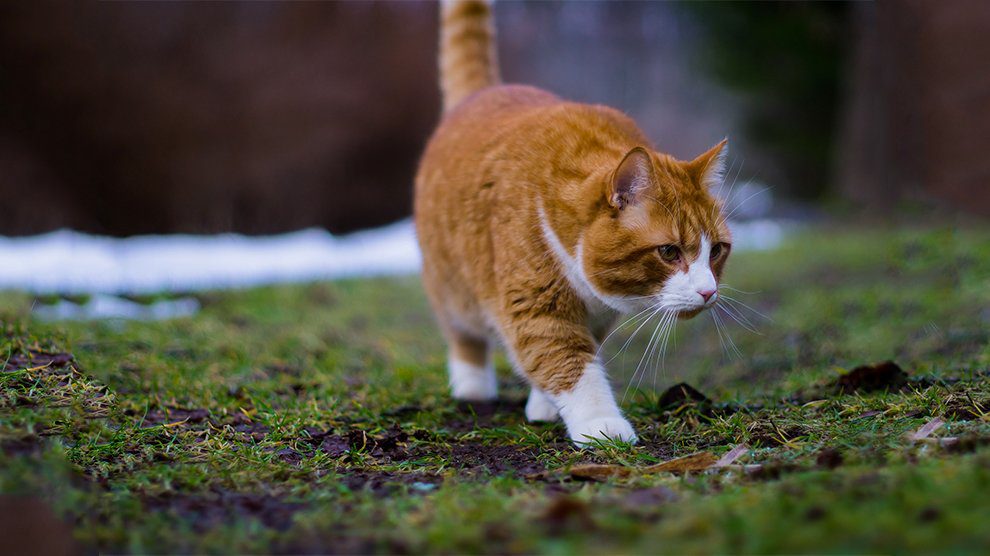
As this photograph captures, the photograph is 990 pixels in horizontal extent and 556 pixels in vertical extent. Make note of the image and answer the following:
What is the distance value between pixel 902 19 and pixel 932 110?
40.4 inches

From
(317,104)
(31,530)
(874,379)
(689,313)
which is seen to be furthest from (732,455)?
(317,104)

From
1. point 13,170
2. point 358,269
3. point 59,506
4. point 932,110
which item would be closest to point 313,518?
point 59,506

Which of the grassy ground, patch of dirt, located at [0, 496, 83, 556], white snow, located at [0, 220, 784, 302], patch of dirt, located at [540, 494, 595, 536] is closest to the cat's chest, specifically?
the grassy ground

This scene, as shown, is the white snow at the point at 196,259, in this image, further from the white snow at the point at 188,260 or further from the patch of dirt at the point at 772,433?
the patch of dirt at the point at 772,433

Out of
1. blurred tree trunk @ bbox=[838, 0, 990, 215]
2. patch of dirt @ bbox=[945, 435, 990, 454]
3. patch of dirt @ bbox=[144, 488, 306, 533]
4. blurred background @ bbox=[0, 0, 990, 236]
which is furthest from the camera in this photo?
blurred tree trunk @ bbox=[838, 0, 990, 215]

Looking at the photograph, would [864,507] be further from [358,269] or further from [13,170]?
[13,170]

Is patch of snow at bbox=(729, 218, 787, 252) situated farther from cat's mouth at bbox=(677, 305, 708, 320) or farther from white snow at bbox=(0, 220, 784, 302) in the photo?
cat's mouth at bbox=(677, 305, 708, 320)

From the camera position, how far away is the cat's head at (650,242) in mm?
2736

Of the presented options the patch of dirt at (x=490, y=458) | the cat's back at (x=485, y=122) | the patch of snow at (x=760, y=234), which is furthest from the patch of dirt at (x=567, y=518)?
the patch of snow at (x=760, y=234)

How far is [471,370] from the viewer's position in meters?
3.68

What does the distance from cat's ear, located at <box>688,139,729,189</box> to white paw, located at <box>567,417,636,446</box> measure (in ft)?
2.90

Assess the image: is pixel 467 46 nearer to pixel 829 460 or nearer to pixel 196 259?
pixel 829 460

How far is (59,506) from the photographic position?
1831mm

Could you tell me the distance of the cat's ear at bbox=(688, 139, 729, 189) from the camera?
294 cm
